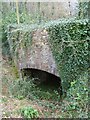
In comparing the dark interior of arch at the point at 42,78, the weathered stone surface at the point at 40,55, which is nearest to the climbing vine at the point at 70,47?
the weathered stone surface at the point at 40,55

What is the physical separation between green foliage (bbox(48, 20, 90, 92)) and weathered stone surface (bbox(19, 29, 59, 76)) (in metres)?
0.35

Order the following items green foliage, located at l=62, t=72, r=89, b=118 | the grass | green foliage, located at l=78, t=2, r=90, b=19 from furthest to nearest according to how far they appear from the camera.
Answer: green foliage, located at l=78, t=2, r=90, b=19 < the grass < green foliage, located at l=62, t=72, r=89, b=118

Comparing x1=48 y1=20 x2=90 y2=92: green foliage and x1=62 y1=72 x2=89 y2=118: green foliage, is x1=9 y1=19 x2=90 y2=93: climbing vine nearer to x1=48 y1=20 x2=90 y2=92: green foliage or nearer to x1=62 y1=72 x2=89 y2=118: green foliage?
x1=48 y1=20 x2=90 y2=92: green foliage

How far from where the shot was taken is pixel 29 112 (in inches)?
251

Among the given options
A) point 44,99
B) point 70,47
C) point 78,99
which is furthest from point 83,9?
point 78,99

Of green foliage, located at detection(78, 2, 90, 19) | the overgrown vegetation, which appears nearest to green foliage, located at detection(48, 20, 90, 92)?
the overgrown vegetation

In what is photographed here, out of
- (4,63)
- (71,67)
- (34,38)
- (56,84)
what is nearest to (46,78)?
(56,84)

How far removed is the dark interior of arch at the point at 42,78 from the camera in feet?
27.4

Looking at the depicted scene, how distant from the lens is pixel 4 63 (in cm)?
924

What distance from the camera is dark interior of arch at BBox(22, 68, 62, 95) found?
8365 millimetres

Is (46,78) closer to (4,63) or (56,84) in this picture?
(56,84)

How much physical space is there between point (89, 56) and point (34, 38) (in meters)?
1.70

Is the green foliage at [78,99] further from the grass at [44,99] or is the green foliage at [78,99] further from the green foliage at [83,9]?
the green foliage at [83,9]

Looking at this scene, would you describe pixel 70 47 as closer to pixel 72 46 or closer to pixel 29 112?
pixel 72 46
